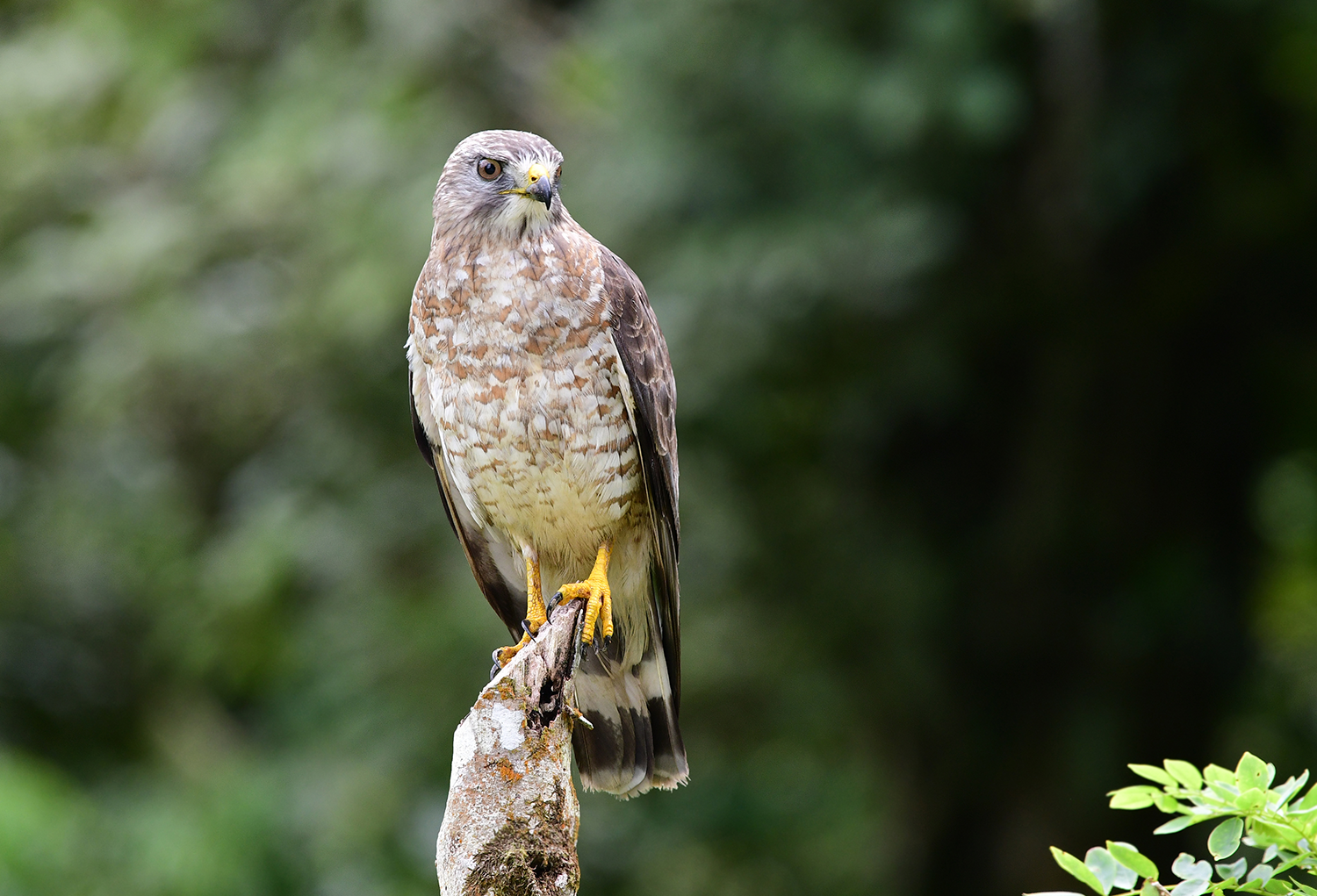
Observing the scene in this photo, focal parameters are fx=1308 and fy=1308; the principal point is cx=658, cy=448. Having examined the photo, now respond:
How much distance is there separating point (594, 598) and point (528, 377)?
0.50 metres

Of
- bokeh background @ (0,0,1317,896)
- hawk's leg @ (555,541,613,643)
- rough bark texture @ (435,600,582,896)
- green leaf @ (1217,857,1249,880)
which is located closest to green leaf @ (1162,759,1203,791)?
green leaf @ (1217,857,1249,880)

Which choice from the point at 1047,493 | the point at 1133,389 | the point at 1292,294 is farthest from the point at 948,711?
the point at 1292,294

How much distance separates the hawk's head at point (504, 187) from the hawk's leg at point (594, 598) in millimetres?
782

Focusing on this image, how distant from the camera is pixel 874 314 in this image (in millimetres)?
5477

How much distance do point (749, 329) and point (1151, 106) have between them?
71.0 inches

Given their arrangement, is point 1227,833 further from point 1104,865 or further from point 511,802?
point 511,802

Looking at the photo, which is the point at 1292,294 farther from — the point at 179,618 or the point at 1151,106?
the point at 179,618

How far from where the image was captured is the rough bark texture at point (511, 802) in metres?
2.08

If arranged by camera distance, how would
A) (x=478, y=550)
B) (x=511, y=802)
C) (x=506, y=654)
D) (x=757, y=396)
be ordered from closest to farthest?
(x=511, y=802) < (x=506, y=654) < (x=478, y=550) < (x=757, y=396)

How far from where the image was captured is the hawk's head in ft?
9.39

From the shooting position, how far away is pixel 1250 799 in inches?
69.7

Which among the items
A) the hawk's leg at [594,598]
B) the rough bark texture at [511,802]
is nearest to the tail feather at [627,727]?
the hawk's leg at [594,598]

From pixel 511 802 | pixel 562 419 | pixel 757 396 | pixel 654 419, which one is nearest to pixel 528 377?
pixel 562 419

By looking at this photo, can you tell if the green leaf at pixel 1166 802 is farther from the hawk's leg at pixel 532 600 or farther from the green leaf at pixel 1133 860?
the hawk's leg at pixel 532 600
